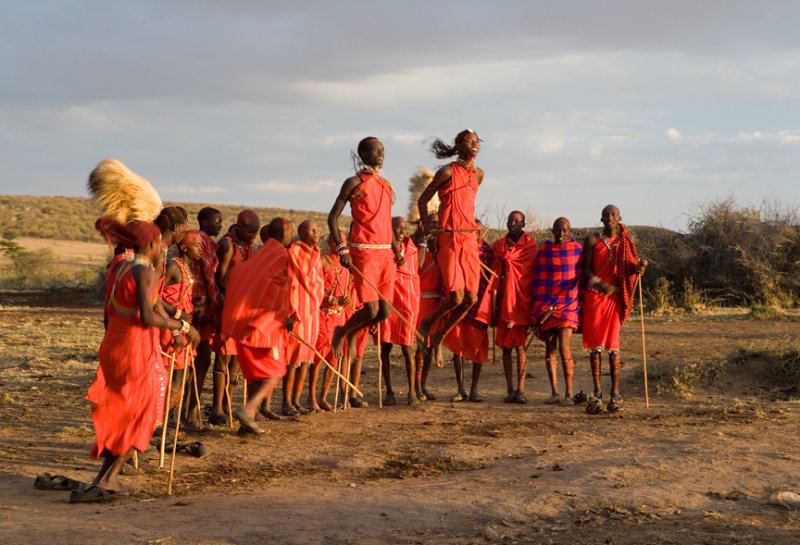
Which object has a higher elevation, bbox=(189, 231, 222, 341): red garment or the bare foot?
bbox=(189, 231, 222, 341): red garment

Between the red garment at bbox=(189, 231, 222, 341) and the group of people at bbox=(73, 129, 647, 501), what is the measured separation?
1cm

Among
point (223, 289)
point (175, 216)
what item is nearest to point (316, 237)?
point (223, 289)

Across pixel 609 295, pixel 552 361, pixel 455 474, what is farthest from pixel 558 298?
pixel 455 474

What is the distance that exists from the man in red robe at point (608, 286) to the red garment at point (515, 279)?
697 mm

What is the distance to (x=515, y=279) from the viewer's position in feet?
36.5

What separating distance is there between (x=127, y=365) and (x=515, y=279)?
5.28 m

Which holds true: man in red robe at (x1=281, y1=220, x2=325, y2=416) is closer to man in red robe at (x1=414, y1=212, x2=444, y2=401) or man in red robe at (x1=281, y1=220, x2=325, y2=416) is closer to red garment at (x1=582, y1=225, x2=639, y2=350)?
man in red robe at (x1=414, y1=212, x2=444, y2=401)

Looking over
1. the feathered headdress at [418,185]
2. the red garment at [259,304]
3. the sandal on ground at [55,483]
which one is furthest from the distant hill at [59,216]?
the sandal on ground at [55,483]

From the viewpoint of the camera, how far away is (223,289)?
9.36 meters

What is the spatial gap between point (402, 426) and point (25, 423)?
3482mm

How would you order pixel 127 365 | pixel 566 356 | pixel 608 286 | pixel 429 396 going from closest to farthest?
pixel 127 365
pixel 608 286
pixel 566 356
pixel 429 396

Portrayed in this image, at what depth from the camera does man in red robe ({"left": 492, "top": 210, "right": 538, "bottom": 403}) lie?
1102cm

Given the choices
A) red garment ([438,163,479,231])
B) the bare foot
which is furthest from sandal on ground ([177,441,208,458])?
red garment ([438,163,479,231])

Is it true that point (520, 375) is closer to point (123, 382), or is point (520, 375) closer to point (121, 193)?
point (121, 193)
